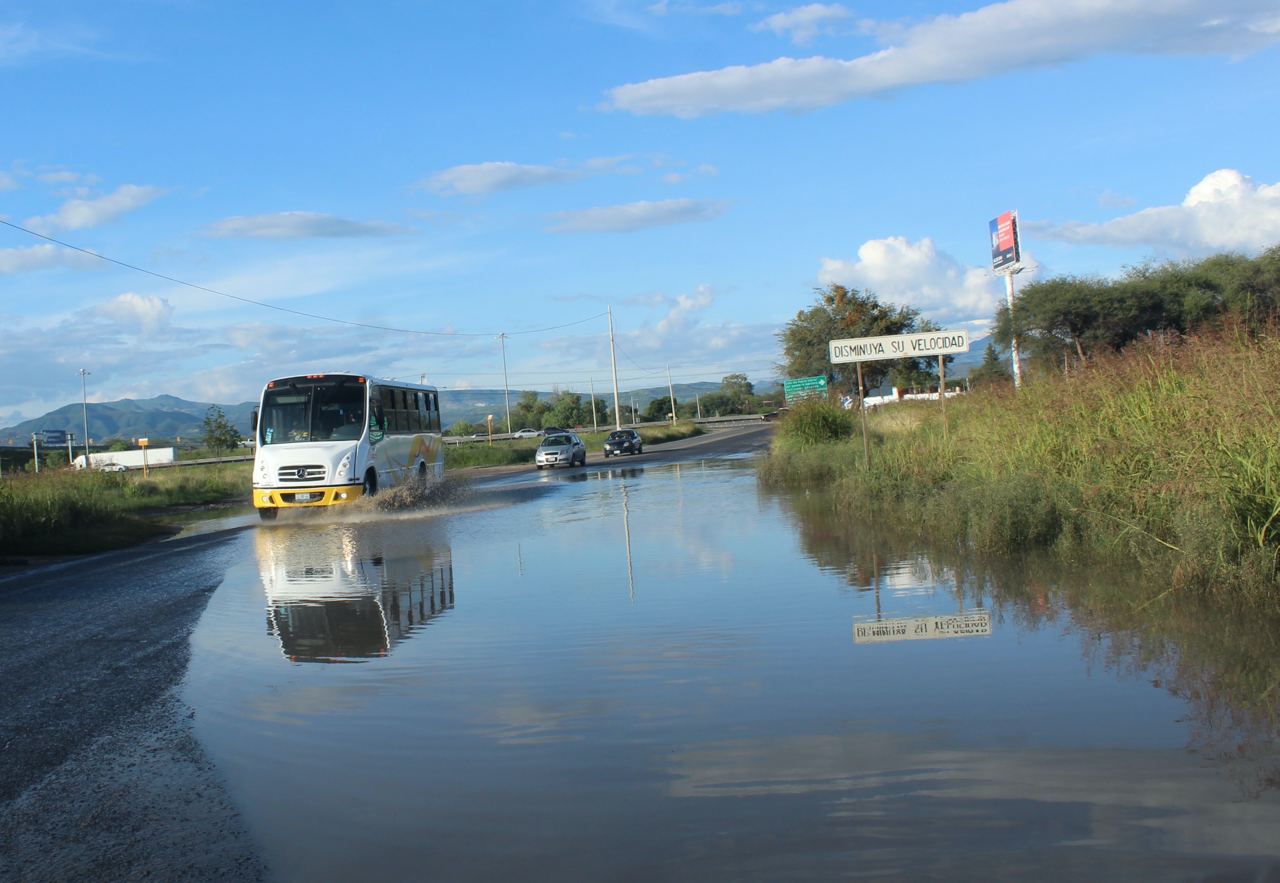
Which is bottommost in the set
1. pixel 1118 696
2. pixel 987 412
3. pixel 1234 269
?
pixel 1118 696

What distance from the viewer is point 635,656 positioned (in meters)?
8.27

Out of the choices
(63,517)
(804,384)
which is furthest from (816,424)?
(804,384)

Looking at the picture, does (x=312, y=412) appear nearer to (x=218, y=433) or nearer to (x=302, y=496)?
(x=302, y=496)

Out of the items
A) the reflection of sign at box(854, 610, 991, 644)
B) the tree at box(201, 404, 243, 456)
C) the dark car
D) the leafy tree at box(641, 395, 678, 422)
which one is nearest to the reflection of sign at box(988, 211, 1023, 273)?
the dark car

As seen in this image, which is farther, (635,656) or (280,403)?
(280,403)

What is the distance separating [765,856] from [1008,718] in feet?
7.68

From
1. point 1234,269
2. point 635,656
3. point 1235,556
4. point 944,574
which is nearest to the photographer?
point 635,656

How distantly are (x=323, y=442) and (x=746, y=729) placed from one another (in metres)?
19.5

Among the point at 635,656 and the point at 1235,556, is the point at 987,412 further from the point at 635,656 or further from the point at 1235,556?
the point at 635,656

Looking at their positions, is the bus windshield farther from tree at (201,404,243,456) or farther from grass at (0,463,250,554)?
tree at (201,404,243,456)

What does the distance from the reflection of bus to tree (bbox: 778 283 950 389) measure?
34.3 meters

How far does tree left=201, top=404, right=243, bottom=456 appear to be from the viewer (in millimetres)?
106438

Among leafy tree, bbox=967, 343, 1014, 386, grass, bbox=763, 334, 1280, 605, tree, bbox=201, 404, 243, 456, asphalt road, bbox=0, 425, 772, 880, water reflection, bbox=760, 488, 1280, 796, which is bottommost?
water reflection, bbox=760, 488, 1280, 796

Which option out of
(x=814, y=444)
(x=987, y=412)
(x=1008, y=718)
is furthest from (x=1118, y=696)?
(x=814, y=444)
